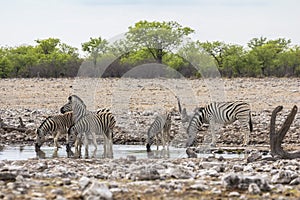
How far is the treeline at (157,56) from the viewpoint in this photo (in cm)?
3503

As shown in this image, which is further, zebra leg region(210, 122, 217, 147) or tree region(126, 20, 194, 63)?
tree region(126, 20, 194, 63)

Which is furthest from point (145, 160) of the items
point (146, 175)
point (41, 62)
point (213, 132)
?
point (41, 62)

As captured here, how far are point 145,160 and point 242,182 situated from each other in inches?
151

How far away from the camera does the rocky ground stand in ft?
22.8

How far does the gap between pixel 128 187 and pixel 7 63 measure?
4747 cm

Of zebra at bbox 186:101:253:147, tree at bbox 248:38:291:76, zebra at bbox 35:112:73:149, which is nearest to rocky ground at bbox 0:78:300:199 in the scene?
zebra at bbox 186:101:253:147

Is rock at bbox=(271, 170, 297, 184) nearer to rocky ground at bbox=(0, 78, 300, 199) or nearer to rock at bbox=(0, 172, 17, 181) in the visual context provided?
rocky ground at bbox=(0, 78, 300, 199)

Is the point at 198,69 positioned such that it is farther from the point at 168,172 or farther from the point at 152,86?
the point at 168,172

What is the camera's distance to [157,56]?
133 feet

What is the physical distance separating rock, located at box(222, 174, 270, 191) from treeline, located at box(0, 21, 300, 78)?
Answer: 23.4 metres

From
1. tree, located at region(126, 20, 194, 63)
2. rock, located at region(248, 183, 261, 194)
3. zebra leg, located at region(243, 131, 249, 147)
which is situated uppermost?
tree, located at region(126, 20, 194, 63)

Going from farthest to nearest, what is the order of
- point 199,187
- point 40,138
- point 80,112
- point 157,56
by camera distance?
point 157,56 < point 80,112 < point 40,138 < point 199,187

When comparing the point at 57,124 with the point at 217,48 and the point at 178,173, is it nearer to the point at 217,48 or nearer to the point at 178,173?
the point at 178,173

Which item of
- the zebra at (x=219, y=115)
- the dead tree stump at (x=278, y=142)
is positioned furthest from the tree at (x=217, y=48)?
the dead tree stump at (x=278, y=142)
